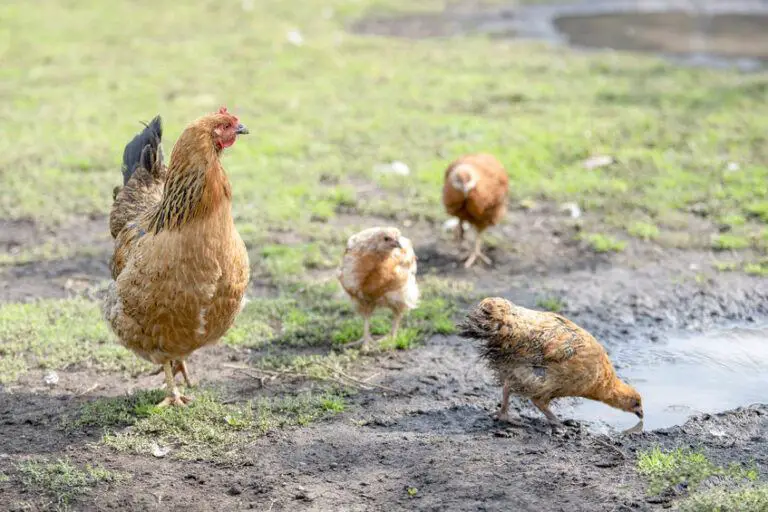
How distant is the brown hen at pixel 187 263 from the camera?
5469 millimetres

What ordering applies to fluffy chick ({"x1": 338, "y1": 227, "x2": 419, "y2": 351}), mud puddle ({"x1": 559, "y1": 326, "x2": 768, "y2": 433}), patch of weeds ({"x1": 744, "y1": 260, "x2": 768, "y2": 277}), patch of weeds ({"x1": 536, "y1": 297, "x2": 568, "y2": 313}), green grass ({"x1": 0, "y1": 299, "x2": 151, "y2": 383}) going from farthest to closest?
1. patch of weeds ({"x1": 744, "y1": 260, "x2": 768, "y2": 277})
2. patch of weeds ({"x1": 536, "y1": 297, "x2": 568, "y2": 313})
3. fluffy chick ({"x1": 338, "y1": 227, "x2": 419, "y2": 351})
4. green grass ({"x1": 0, "y1": 299, "x2": 151, "y2": 383})
5. mud puddle ({"x1": 559, "y1": 326, "x2": 768, "y2": 433})

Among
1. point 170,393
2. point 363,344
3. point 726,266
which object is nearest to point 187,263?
point 170,393

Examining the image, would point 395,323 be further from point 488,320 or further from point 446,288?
point 488,320

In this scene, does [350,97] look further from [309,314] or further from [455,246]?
[309,314]

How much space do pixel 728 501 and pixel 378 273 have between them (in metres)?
Answer: 2.99

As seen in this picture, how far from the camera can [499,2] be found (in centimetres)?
2069

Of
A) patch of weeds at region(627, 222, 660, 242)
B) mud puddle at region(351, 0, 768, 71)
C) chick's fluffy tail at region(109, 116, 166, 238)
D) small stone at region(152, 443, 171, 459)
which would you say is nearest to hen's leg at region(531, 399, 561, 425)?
small stone at region(152, 443, 171, 459)

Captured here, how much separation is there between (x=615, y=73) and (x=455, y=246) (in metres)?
6.90

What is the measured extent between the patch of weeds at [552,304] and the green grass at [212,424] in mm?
2163

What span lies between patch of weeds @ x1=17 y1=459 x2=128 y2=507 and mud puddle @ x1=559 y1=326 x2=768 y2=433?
9.95 ft

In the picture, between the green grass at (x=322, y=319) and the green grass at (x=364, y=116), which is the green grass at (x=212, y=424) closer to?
the green grass at (x=322, y=319)

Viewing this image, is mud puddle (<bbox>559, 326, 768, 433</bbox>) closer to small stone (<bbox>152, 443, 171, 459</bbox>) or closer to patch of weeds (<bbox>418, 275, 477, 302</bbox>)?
patch of weeds (<bbox>418, 275, 477, 302</bbox>)

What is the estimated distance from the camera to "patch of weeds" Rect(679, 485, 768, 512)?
462cm

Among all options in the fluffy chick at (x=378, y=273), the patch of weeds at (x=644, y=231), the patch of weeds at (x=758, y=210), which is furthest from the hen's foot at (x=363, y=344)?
the patch of weeds at (x=758, y=210)
